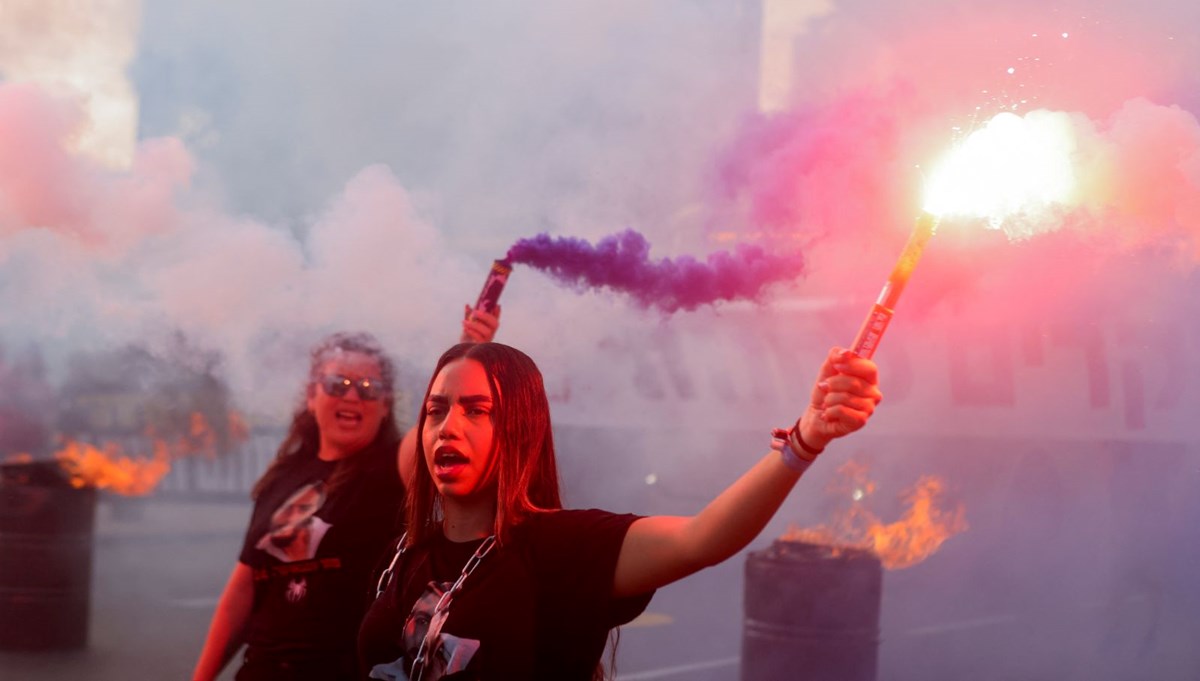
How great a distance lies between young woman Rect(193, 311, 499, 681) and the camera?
3.10m

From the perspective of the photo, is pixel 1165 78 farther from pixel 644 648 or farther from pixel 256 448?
pixel 256 448

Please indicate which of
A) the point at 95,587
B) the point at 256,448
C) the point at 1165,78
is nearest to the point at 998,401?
the point at 1165,78

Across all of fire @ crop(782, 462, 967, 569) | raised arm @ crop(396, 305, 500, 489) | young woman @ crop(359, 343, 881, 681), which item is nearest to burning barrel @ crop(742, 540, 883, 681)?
fire @ crop(782, 462, 967, 569)

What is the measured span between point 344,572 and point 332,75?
107 inches

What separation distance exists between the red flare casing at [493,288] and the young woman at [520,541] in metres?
0.96

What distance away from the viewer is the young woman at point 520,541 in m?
1.96

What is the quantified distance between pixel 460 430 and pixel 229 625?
1471mm

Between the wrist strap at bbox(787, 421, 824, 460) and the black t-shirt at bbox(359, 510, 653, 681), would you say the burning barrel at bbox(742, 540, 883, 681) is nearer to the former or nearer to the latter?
the black t-shirt at bbox(359, 510, 653, 681)

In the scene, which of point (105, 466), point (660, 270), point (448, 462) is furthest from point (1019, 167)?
point (105, 466)

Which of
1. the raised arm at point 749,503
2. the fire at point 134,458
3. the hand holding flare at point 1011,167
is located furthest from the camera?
the fire at point 134,458

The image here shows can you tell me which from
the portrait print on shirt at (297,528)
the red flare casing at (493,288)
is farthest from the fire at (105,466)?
the red flare casing at (493,288)

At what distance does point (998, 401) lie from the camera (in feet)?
13.5

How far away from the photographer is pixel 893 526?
170 inches

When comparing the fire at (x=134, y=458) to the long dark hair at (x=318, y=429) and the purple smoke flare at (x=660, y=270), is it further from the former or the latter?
the purple smoke flare at (x=660, y=270)
